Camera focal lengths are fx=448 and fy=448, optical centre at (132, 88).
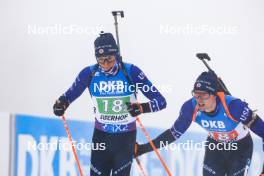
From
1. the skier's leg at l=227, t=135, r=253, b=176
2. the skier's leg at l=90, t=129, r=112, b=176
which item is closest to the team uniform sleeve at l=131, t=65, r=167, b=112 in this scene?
the skier's leg at l=90, t=129, r=112, b=176

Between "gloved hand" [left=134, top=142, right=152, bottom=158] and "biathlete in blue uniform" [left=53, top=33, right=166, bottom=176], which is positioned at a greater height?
"biathlete in blue uniform" [left=53, top=33, right=166, bottom=176]

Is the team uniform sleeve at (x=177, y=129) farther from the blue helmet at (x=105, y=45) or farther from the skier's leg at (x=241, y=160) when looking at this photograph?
the blue helmet at (x=105, y=45)

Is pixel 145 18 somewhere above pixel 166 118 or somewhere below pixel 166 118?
above

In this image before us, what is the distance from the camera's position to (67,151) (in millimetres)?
2588

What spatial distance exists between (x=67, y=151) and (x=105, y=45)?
0.65m

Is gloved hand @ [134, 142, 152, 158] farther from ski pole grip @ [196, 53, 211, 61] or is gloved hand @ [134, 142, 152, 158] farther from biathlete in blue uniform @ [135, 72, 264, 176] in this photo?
ski pole grip @ [196, 53, 211, 61]

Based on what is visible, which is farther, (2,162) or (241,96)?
(2,162)

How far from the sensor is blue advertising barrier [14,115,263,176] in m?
2.52

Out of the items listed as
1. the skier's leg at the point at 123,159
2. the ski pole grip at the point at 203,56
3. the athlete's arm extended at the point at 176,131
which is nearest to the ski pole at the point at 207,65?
the ski pole grip at the point at 203,56

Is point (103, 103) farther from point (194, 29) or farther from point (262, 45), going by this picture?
point (262, 45)

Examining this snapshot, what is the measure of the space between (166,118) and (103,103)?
0.36 metres

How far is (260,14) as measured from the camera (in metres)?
2.45

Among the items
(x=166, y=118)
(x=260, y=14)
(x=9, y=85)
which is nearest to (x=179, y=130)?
(x=166, y=118)

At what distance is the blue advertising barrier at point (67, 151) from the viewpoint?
99.0 inches
